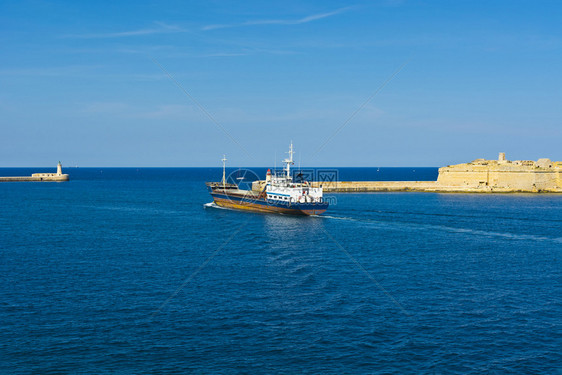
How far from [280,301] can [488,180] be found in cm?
10002

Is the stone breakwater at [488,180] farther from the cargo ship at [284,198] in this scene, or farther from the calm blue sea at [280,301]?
the calm blue sea at [280,301]

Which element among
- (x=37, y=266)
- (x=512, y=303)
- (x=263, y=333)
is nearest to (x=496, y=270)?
(x=512, y=303)

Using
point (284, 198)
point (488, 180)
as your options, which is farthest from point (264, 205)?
point (488, 180)

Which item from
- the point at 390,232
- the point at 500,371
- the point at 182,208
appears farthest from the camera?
the point at 182,208

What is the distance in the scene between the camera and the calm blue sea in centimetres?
2028

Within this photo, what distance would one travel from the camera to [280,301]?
90.1 ft

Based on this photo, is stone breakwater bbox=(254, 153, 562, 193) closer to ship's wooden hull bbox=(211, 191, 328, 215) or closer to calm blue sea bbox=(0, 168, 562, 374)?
ship's wooden hull bbox=(211, 191, 328, 215)

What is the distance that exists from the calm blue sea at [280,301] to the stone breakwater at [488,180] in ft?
206

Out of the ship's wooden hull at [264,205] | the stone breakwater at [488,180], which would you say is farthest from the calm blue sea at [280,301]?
the stone breakwater at [488,180]

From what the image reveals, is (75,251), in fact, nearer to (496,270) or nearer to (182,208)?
(496,270)

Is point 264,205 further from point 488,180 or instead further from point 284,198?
point 488,180

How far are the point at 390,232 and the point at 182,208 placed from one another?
39.4m

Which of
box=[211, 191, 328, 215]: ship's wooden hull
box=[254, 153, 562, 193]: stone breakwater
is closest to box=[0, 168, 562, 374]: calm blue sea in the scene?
box=[211, 191, 328, 215]: ship's wooden hull

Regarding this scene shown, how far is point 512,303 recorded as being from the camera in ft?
89.3
